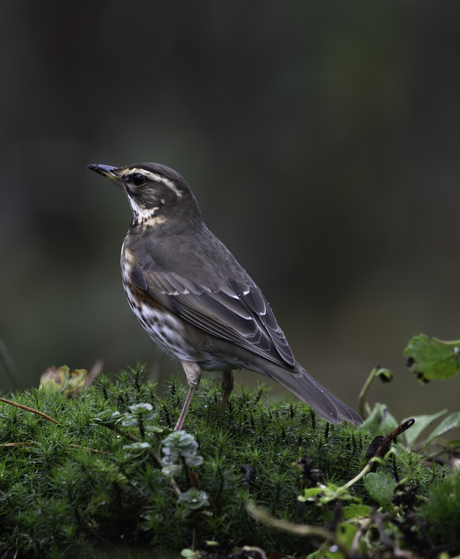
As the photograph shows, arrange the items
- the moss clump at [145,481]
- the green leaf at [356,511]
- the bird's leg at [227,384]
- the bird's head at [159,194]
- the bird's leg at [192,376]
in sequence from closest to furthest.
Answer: the green leaf at [356,511]
the moss clump at [145,481]
the bird's leg at [192,376]
the bird's leg at [227,384]
the bird's head at [159,194]

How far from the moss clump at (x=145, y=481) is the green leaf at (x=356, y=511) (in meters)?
0.20

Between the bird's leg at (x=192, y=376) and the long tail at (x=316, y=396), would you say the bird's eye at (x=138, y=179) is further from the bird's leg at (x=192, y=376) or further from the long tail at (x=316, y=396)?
the long tail at (x=316, y=396)

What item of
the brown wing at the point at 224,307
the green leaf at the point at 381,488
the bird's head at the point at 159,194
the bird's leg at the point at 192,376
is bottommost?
the bird's leg at the point at 192,376

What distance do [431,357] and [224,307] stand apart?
1.51m

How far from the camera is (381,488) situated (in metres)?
2.56

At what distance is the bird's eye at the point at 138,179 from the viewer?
16.9ft

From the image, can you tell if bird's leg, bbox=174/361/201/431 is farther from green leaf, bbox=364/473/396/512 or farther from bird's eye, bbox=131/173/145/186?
bird's eye, bbox=131/173/145/186

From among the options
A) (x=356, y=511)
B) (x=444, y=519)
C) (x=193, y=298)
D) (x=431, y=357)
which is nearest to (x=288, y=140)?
(x=193, y=298)

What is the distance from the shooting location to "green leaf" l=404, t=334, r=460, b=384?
3.51m

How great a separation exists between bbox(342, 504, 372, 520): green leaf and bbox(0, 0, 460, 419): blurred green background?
5846 mm

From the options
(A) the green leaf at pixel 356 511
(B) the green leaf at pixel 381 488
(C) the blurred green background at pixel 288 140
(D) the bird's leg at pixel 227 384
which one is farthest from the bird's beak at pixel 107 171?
(A) the green leaf at pixel 356 511

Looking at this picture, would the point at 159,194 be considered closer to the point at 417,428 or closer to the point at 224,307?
the point at 224,307

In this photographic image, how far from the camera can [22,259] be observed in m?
7.85

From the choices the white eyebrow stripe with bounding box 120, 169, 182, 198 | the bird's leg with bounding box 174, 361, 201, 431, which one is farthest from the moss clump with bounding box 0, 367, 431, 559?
the white eyebrow stripe with bounding box 120, 169, 182, 198
